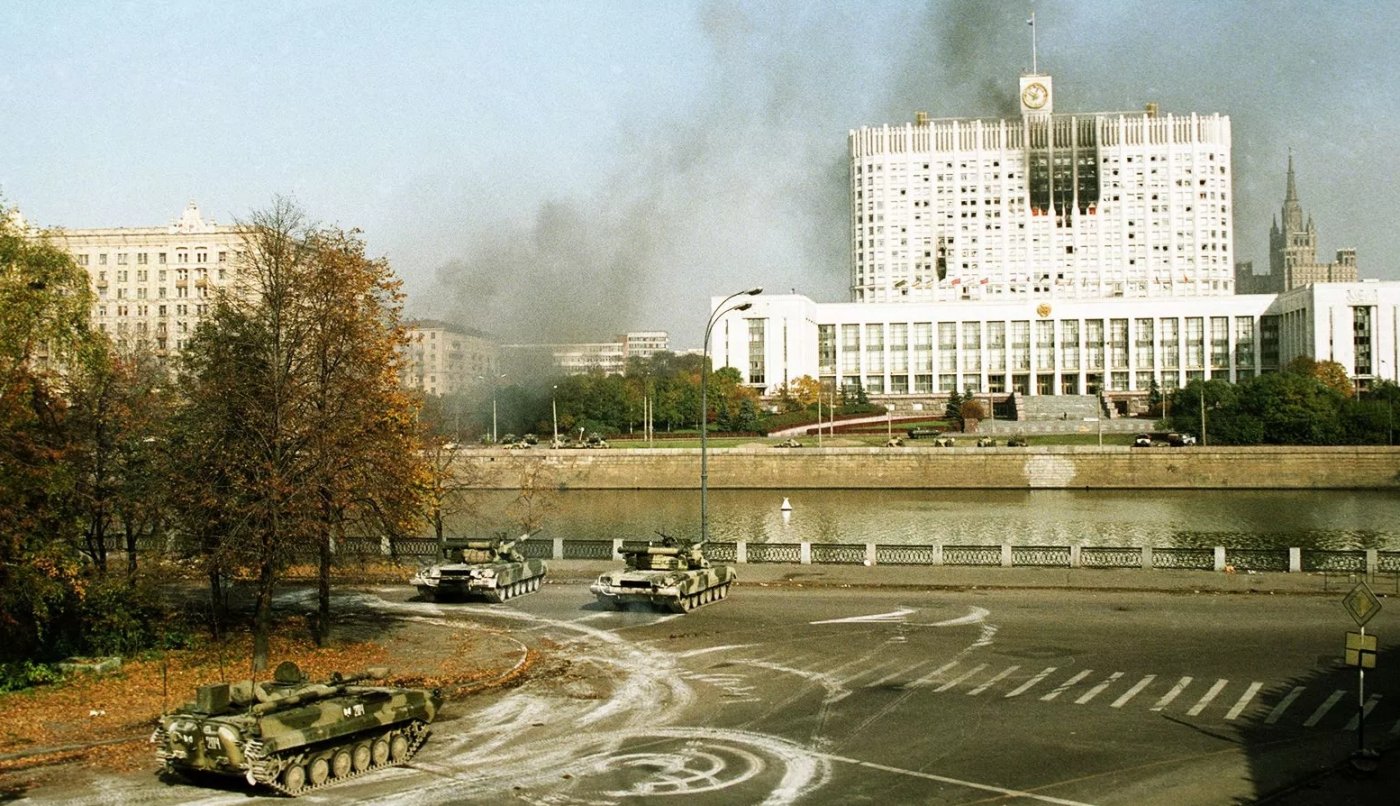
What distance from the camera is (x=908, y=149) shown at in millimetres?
195000

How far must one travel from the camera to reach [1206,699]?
1911 centimetres

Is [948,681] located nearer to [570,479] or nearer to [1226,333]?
[570,479]

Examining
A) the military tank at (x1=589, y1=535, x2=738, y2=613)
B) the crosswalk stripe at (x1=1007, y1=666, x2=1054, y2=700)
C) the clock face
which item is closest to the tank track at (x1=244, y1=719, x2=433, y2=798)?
the crosswalk stripe at (x1=1007, y1=666, x2=1054, y2=700)

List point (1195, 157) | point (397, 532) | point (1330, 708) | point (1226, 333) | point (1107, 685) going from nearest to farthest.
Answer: point (1330, 708) → point (1107, 685) → point (397, 532) → point (1226, 333) → point (1195, 157)

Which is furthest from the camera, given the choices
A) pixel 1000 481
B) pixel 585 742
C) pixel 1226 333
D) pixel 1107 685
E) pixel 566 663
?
pixel 1226 333

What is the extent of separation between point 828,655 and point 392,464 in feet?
31.8

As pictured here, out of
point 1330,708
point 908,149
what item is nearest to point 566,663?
point 1330,708

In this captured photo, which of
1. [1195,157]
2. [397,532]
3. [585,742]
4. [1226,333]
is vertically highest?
[1195,157]

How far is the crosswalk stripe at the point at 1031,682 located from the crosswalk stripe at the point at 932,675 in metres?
1.55

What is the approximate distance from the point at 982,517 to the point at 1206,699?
Answer: 163 ft

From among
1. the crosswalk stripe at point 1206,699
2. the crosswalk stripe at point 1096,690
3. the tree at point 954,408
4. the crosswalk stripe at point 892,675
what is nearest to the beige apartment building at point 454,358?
the crosswalk stripe at point 892,675

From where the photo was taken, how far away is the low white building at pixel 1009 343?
153875 mm

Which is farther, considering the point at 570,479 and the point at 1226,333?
the point at 1226,333

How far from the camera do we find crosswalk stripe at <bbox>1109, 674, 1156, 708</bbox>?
18.9m
